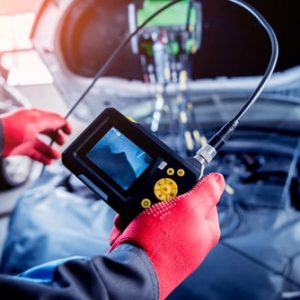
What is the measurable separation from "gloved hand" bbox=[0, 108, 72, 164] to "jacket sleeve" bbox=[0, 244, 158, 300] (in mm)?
459

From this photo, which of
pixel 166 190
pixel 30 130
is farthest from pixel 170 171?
pixel 30 130

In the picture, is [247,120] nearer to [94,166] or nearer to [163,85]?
[163,85]

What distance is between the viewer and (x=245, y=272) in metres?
1.22

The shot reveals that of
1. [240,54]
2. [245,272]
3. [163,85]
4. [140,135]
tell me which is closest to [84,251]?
[245,272]

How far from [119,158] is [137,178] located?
43mm

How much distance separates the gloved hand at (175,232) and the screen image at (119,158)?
7 cm

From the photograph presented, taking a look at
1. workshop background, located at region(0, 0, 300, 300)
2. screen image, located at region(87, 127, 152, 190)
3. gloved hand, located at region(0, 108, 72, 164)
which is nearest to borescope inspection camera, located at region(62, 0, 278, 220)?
screen image, located at region(87, 127, 152, 190)

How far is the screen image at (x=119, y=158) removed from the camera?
624 mm

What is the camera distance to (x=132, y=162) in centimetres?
63

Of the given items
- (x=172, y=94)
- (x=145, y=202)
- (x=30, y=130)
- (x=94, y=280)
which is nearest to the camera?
(x=94, y=280)

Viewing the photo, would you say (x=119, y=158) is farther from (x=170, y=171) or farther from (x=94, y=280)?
(x=94, y=280)

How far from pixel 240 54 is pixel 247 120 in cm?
26

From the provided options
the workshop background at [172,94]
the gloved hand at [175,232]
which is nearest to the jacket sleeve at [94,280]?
the gloved hand at [175,232]

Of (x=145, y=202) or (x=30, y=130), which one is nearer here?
(x=145, y=202)
